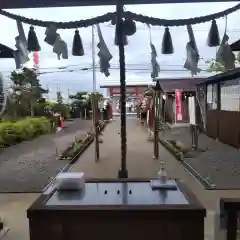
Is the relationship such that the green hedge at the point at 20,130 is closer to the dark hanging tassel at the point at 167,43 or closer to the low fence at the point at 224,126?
the low fence at the point at 224,126

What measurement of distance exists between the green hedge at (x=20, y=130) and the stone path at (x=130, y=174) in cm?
349

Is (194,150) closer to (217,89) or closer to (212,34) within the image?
(217,89)

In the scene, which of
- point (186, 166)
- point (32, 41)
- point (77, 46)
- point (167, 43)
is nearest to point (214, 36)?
point (167, 43)

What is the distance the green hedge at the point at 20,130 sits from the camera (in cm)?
1377

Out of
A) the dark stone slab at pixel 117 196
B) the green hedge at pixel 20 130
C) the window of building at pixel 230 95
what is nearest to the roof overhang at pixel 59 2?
the dark stone slab at pixel 117 196

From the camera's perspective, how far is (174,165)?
8.93 meters

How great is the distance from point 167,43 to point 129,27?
1.89ft

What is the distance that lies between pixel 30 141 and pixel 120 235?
12984mm

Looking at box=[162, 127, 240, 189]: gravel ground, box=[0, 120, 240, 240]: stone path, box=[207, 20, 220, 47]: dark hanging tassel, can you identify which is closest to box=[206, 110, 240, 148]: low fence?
box=[162, 127, 240, 189]: gravel ground

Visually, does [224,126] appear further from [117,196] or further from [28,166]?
[117,196]

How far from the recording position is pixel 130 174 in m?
7.80

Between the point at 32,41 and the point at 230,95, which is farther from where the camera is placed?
the point at 230,95

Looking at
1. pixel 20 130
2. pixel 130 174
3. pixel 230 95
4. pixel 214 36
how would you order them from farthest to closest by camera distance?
pixel 20 130
pixel 230 95
pixel 130 174
pixel 214 36

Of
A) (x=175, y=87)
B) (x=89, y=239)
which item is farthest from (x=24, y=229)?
(x=175, y=87)
